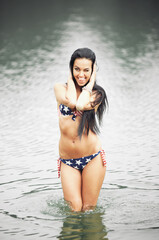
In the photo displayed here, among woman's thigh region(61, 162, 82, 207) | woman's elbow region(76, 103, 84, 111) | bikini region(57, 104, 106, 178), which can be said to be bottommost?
woman's thigh region(61, 162, 82, 207)

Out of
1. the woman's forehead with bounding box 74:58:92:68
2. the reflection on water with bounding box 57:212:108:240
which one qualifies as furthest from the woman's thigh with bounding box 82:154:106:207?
the woman's forehead with bounding box 74:58:92:68

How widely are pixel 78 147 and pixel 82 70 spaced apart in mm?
878

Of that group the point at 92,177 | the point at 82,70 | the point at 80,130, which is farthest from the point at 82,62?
the point at 92,177

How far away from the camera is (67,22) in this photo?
2653 centimetres

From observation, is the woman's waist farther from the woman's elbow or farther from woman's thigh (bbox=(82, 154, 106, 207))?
the woman's elbow

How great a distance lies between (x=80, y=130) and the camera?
6055 millimetres

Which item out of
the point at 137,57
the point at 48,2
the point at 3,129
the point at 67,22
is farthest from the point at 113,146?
the point at 48,2

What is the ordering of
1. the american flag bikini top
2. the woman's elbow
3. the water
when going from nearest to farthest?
the woman's elbow
the american flag bikini top
the water

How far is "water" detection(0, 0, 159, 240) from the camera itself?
21.0ft

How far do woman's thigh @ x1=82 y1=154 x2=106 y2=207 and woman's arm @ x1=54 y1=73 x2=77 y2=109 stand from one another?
72cm

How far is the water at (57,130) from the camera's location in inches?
252

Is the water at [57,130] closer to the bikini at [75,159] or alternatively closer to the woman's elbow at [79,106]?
the bikini at [75,159]

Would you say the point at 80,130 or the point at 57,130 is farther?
the point at 57,130

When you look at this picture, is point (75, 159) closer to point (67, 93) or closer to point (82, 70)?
point (67, 93)
